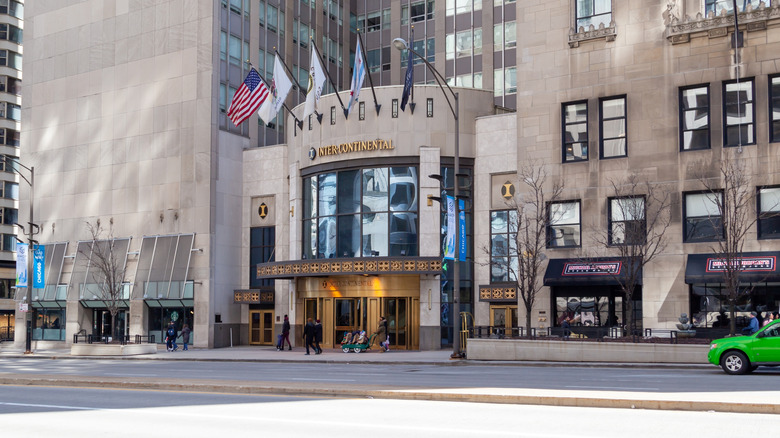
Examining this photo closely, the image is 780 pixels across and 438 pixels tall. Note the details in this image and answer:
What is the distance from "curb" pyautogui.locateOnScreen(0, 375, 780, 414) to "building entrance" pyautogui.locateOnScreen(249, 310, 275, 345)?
30.0m

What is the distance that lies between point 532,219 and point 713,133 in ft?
29.3

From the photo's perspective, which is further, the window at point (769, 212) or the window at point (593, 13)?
the window at point (593, 13)

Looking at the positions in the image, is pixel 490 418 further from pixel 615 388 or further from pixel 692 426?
pixel 615 388

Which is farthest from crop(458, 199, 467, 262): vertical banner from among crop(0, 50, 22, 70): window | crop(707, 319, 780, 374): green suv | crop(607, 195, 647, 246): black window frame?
crop(0, 50, 22, 70): window

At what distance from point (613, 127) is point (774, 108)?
697 centimetres

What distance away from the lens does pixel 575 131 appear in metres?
41.8

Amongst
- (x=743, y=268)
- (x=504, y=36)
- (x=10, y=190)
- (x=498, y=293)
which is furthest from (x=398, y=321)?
(x=10, y=190)

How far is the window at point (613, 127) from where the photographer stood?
1591 inches

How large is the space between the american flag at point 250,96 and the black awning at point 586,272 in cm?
1869

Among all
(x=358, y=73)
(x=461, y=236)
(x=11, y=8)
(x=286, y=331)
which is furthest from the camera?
(x=11, y=8)

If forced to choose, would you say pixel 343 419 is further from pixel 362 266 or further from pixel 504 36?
pixel 504 36

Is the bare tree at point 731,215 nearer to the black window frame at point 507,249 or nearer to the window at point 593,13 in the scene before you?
the window at point 593,13

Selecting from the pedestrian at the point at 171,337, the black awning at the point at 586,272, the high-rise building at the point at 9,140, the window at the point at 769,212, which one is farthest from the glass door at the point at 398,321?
the high-rise building at the point at 9,140

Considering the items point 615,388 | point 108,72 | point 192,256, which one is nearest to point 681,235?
point 615,388
